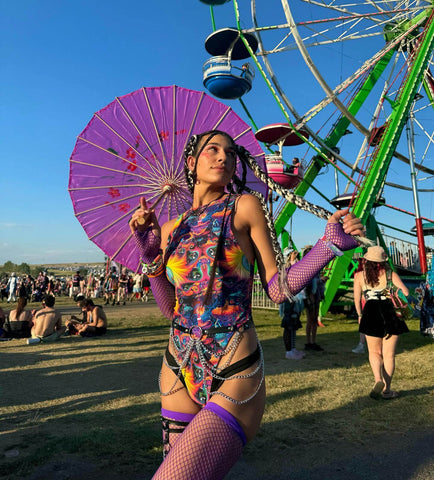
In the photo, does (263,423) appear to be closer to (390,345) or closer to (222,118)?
(390,345)

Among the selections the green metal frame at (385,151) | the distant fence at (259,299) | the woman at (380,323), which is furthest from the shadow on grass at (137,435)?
the distant fence at (259,299)

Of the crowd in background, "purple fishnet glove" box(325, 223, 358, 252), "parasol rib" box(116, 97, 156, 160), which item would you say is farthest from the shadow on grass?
the crowd in background

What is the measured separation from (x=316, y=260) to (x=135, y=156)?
2.28 metres

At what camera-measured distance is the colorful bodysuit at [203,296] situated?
5.11ft

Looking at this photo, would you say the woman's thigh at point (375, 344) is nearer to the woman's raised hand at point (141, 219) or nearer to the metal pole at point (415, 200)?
the woman's raised hand at point (141, 219)

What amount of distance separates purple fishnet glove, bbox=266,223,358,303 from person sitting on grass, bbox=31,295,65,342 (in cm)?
828

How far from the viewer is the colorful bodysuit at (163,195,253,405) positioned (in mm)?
1557

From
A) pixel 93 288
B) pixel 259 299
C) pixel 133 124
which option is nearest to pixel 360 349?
pixel 133 124

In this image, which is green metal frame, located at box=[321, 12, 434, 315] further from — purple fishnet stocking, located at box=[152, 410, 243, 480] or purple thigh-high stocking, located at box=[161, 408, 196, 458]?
purple fishnet stocking, located at box=[152, 410, 243, 480]

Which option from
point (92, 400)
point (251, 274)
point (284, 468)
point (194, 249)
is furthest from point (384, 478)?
point (92, 400)

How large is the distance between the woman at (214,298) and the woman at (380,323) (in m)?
→ 3.57

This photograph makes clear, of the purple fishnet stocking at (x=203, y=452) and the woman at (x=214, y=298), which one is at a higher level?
the woman at (x=214, y=298)

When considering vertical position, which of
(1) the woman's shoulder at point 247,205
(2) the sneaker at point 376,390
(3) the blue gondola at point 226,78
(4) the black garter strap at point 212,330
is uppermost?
(3) the blue gondola at point 226,78

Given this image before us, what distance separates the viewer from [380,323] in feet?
15.9
